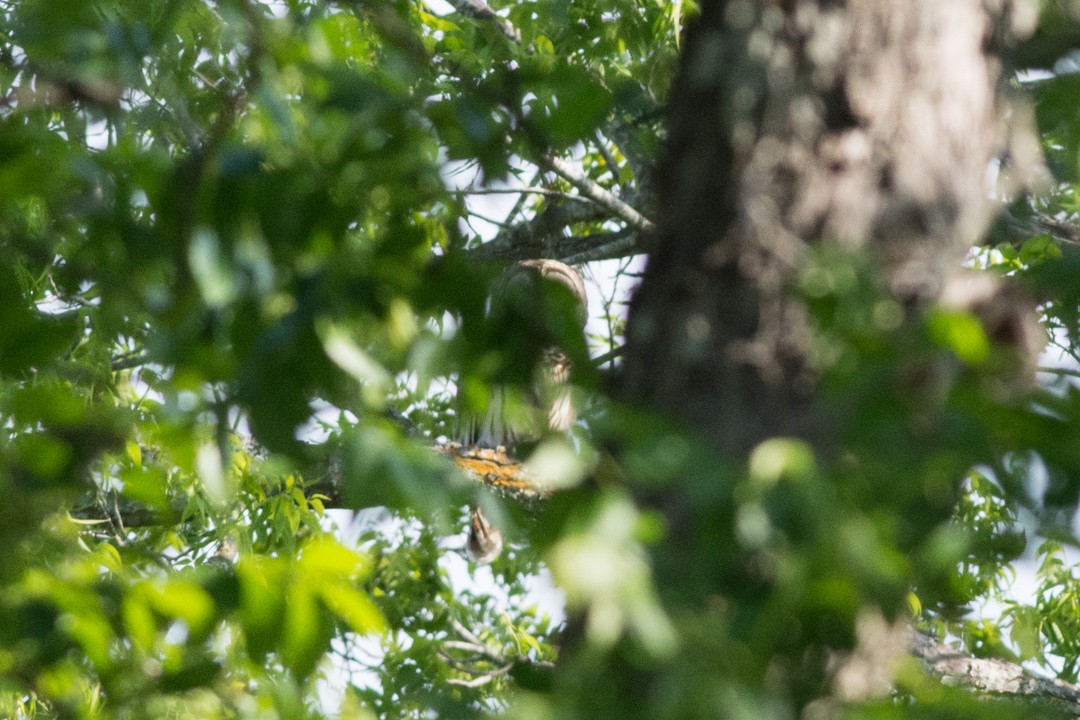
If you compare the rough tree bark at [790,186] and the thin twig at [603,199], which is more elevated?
the thin twig at [603,199]

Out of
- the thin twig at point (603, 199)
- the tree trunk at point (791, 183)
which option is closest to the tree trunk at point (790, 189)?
the tree trunk at point (791, 183)

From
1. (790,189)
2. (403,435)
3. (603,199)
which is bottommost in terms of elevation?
(403,435)

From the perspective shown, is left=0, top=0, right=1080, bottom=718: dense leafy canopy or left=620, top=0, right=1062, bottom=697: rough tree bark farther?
left=620, top=0, right=1062, bottom=697: rough tree bark

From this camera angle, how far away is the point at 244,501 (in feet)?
14.1

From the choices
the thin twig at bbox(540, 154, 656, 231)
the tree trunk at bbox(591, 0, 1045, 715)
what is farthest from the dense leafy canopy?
the thin twig at bbox(540, 154, 656, 231)

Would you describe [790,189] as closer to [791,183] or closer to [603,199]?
[791,183]

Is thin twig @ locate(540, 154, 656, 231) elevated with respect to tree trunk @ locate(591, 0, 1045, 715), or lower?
elevated

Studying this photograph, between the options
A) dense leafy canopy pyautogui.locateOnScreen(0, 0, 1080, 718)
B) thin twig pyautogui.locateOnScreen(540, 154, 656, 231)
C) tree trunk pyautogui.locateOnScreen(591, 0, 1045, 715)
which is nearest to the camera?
dense leafy canopy pyautogui.locateOnScreen(0, 0, 1080, 718)

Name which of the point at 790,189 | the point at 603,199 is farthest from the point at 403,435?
the point at 603,199

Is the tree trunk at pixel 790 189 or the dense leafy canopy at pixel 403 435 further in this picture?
the tree trunk at pixel 790 189

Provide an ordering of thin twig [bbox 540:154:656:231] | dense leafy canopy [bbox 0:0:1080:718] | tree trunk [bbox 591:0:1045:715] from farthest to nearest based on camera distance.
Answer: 1. thin twig [bbox 540:154:656:231]
2. tree trunk [bbox 591:0:1045:715]
3. dense leafy canopy [bbox 0:0:1080:718]

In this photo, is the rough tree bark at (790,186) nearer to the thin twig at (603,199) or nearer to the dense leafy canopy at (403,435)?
the dense leafy canopy at (403,435)

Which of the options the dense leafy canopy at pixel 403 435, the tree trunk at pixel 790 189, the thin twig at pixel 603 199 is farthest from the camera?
the thin twig at pixel 603 199

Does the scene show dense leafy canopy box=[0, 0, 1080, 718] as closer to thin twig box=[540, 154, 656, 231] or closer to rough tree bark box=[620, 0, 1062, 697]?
rough tree bark box=[620, 0, 1062, 697]
